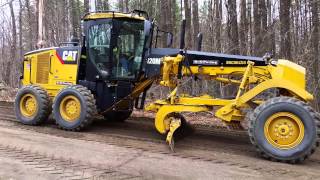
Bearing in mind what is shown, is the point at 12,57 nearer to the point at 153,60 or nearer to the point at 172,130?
the point at 153,60

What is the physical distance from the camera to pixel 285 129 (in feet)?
23.5

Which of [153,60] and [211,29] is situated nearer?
[153,60]

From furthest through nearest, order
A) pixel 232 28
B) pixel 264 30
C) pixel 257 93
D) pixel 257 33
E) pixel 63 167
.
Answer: pixel 232 28 → pixel 264 30 → pixel 257 33 → pixel 257 93 → pixel 63 167

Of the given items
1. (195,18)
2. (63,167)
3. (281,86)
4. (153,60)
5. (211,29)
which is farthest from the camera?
(195,18)

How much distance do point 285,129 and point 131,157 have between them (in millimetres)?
2522

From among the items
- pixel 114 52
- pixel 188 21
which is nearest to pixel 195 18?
pixel 188 21

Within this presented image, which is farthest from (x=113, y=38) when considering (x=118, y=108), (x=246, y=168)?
(x=246, y=168)

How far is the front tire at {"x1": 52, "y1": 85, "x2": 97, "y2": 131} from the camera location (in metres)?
9.48

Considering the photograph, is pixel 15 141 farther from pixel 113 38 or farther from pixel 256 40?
pixel 256 40

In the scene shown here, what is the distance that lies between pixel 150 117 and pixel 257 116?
5.03m

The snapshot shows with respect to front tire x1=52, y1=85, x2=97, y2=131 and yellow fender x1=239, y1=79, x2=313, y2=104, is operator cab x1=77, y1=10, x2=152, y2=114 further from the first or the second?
yellow fender x1=239, y1=79, x2=313, y2=104

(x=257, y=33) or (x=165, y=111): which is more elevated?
(x=257, y=33)

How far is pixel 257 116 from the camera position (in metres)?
7.29

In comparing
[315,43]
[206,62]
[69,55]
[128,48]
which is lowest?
[206,62]
